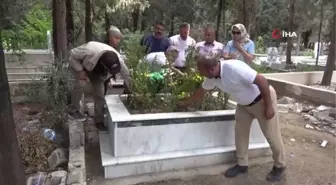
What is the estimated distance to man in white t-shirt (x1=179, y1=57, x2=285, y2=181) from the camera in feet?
10.3

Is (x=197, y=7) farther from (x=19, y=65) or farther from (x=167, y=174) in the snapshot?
(x=167, y=174)

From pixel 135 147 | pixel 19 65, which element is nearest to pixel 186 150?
pixel 135 147

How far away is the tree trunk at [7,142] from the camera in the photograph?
7.86ft

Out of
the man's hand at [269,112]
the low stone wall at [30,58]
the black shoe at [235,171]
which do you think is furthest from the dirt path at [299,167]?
the low stone wall at [30,58]

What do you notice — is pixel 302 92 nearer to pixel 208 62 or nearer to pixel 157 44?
pixel 157 44

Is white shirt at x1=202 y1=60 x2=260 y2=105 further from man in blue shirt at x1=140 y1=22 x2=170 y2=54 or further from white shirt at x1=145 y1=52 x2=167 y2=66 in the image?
man in blue shirt at x1=140 y1=22 x2=170 y2=54

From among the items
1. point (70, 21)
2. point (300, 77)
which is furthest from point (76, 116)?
point (300, 77)

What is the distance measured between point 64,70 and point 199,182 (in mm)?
2609

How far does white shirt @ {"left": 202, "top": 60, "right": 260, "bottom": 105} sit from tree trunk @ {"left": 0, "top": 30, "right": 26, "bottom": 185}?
6.54 feet

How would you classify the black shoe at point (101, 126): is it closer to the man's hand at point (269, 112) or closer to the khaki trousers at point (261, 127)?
the khaki trousers at point (261, 127)

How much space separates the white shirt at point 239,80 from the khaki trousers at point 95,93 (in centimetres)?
182

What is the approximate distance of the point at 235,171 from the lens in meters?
3.58

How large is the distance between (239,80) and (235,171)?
111 centimetres

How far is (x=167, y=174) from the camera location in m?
3.53
